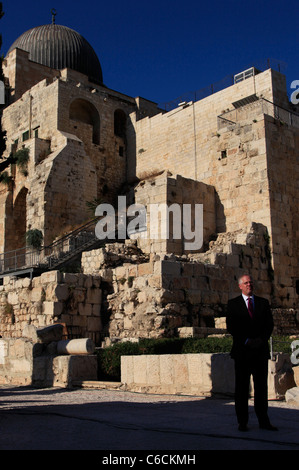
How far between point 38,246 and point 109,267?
7.30 metres

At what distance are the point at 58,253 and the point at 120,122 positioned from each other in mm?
10382

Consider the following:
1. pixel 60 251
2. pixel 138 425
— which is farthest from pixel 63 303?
pixel 138 425

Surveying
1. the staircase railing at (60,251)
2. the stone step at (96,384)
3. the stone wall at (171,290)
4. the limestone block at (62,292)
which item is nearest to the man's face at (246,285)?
the stone step at (96,384)

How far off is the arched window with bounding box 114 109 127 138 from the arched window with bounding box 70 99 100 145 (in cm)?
129

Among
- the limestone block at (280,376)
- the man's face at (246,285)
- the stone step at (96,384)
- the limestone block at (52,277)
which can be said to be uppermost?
the limestone block at (52,277)

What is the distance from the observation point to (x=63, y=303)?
1226cm

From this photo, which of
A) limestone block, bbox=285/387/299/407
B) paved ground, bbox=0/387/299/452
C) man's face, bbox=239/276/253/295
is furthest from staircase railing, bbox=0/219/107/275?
man's face, bbox=239/276/253/295

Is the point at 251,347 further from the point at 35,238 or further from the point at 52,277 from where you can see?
the point at 35,238

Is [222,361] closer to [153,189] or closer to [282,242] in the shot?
[282,242]

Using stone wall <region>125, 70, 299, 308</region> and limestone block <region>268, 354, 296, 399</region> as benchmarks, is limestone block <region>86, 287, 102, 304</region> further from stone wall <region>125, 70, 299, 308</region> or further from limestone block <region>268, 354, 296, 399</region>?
limestone block <region>268, 354, 296, 399</region>

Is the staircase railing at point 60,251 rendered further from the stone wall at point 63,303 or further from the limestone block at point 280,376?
the limestone block at point 280,376

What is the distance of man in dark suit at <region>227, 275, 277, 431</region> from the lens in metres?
4.38

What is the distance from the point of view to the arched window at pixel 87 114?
2477 cm

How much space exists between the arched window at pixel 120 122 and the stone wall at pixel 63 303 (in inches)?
565
